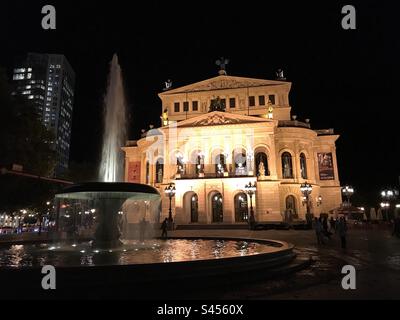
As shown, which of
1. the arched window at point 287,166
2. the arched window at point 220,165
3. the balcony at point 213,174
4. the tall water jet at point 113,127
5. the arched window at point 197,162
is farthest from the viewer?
the arched window at point 287,166

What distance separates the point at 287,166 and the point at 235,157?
6810mm

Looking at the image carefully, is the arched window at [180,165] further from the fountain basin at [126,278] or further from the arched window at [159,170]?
the fountain basin at [126,278]

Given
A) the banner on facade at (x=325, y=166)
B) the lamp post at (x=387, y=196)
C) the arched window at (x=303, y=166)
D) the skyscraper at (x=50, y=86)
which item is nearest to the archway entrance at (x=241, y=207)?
the arched window at (x=303, y=166)

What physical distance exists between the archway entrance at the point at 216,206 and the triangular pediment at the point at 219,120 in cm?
853

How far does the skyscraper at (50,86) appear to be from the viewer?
97375 millimetres

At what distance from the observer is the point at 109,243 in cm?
1081

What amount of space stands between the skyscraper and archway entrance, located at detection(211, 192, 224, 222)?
73.8m

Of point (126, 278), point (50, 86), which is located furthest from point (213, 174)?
point (50, 86)

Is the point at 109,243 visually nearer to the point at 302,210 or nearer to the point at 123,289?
the point at 123,289

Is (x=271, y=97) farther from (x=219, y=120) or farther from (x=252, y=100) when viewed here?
(x=219, y=120)

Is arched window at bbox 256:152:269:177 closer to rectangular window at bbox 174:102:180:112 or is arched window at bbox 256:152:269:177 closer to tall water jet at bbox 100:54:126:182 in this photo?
rectangular window at bbox 174:102:180:112

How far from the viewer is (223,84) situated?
43969mm
